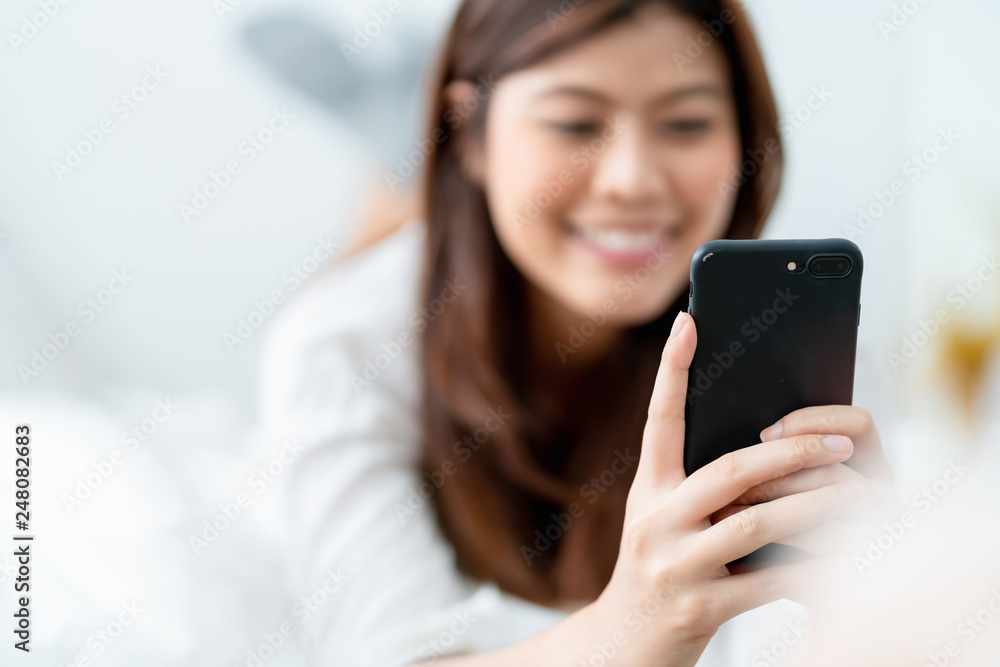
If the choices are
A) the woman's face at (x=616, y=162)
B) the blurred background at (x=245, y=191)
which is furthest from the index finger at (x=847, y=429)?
the blurred background at (x=245, y=191)

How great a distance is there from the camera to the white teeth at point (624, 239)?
0.66 meters

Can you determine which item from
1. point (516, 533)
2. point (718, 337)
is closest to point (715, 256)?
point (718, 337)

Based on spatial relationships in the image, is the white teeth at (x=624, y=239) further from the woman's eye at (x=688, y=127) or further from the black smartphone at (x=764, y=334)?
the black smartphone at (x=764, y=334)

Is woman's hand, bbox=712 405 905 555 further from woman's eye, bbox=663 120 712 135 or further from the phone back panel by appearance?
woman's eye, bbox=663 120 712 135

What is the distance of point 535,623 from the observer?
73 centimetres

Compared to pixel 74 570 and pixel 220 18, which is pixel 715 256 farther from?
pixel 220 18

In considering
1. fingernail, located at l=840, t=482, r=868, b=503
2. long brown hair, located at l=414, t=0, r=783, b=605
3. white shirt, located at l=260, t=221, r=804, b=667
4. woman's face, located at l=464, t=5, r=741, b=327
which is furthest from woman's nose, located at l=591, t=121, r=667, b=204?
fingernail, located at l=840, t=482, r=868, b=503

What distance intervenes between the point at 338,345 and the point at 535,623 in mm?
378

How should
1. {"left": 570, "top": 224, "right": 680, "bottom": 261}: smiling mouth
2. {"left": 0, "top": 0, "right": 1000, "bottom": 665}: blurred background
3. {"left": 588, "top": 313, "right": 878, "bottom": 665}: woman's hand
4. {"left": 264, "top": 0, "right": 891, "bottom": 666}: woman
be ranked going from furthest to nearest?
{"left": 0, "top": 0, "right": 1000, "bottom": 665}: blurred background
{"left": 570, "top": 224, "right": 680, "bottom": 261}: smiling mouth
{"left": 264, "top": 0, "right": 891, "bottom": 666}: woman
{"left": 588, "top": 313, "right": 878, "bottom": 665}: woman's hand

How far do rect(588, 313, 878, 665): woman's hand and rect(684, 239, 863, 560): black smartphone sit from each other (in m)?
0.02

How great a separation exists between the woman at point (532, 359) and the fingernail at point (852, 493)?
18 millimetres

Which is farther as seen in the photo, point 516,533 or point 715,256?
point 516,533

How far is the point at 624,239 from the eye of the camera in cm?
67

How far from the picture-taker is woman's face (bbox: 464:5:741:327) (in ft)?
1.89
